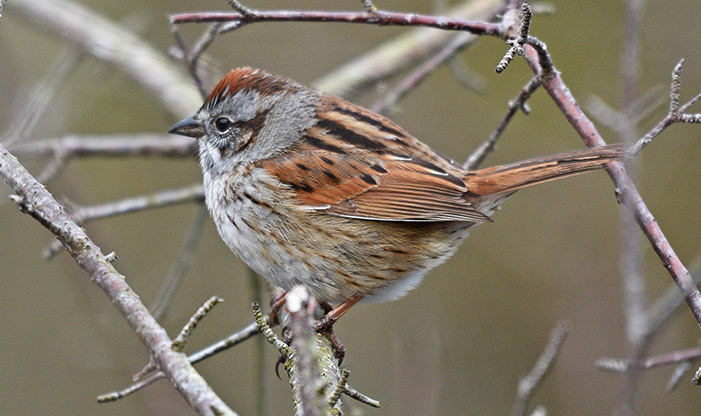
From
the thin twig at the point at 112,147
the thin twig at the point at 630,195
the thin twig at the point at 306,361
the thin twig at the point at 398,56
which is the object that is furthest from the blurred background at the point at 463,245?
the thin twig at the point at 306,361

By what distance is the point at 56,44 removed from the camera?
6652 millimetres

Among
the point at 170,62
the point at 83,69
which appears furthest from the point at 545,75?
the point at 83,69

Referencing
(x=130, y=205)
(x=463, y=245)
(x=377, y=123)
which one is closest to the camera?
(x=377, y=123)

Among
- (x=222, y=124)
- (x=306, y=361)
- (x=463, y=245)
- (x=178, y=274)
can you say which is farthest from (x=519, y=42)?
(x=463, y=245)

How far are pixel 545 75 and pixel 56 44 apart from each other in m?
5.18

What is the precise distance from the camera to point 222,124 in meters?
4.01

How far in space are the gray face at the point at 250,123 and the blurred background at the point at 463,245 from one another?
1.87 metres

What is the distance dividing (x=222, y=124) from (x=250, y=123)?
0.52 ft

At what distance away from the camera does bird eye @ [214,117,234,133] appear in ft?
13.1

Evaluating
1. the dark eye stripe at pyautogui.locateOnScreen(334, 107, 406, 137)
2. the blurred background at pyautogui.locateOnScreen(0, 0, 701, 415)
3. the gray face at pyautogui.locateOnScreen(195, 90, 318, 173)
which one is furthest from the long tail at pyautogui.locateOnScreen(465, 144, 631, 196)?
the blurred background at pyautogui.locateOnScreen(0, 0, 701, 415)

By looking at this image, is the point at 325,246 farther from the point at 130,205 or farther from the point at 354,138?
the point at 130,205

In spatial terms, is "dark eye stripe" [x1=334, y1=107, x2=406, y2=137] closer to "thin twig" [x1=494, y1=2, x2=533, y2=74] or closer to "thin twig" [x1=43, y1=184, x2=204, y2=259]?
"thin twig" [x1=43, y1=184, x2=204, y2=259]

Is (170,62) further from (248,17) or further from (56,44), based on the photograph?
(248,17)

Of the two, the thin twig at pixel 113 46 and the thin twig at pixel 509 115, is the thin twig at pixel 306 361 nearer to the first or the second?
the thin twig at pixel 509 115
